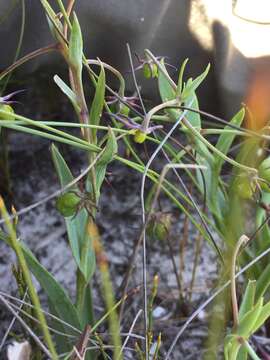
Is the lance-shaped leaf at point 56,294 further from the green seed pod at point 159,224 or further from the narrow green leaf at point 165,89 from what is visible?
the narrow green leaf at point 165,89

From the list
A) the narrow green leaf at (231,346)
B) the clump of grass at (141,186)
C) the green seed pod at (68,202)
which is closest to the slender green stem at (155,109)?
the clump of grass at (141,186)

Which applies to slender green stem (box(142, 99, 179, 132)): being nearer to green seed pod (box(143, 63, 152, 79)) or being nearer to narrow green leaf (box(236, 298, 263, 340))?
green seed pod (box(143, 63, 152, 79))

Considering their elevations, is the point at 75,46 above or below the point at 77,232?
above

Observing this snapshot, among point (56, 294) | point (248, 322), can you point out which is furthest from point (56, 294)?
point (248, 322)

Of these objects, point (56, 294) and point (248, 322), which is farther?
point (56, 294)

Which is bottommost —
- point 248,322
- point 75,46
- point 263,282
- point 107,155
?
point 263,282

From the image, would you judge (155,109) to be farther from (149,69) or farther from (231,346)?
(231,346)
